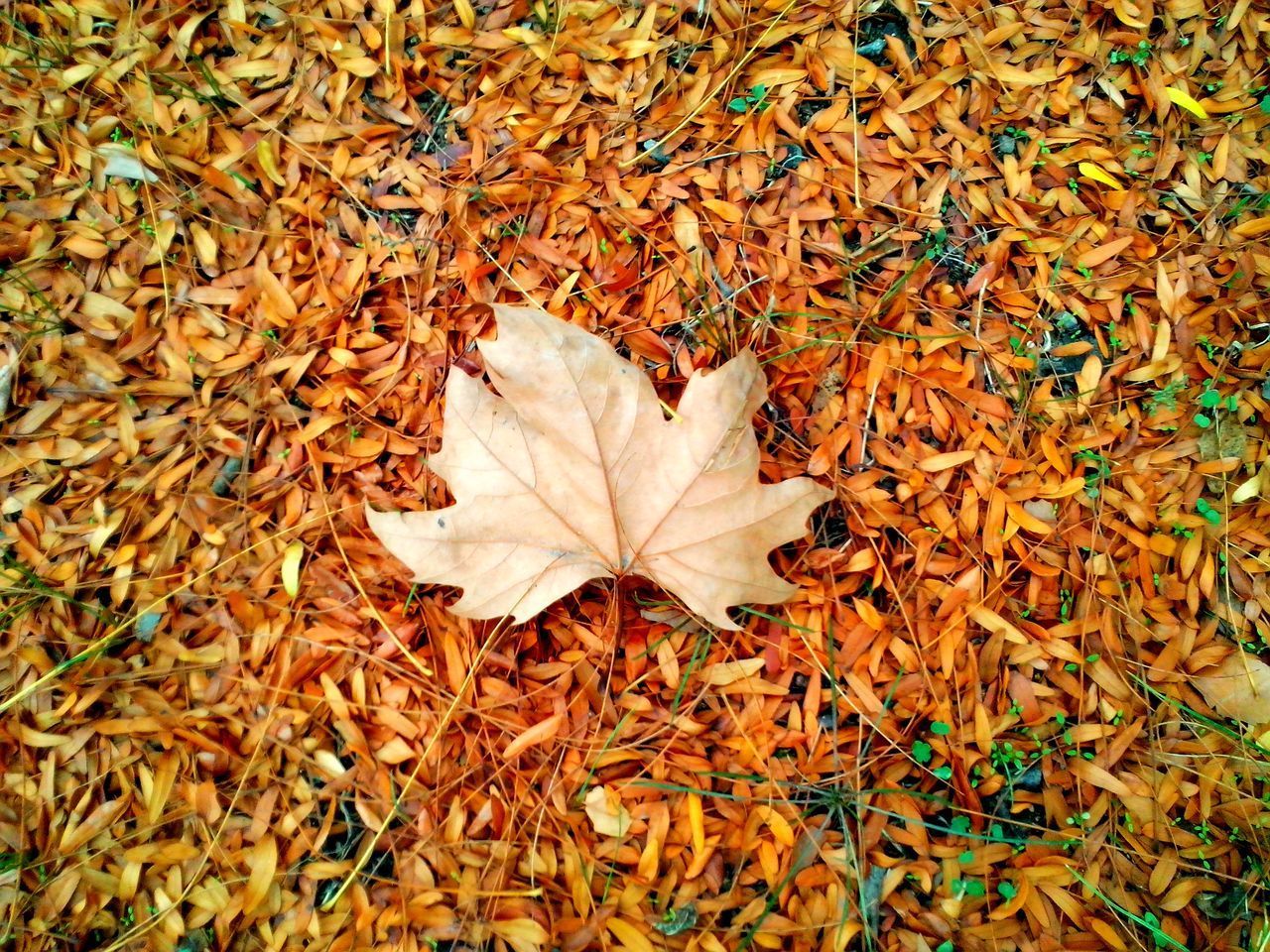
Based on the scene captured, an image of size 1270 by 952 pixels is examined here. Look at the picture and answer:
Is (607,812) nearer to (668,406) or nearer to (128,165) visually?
(668,406)

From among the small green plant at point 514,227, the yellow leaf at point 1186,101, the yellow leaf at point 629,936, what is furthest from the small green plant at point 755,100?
the yellow leaf at point 629,936

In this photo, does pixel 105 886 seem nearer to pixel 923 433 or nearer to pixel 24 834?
pixel 24 834

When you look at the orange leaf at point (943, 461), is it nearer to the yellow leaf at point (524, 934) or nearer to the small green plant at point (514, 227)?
the small green plant at point (514, 227)

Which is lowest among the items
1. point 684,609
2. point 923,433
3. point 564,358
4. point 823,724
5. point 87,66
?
point 823,724

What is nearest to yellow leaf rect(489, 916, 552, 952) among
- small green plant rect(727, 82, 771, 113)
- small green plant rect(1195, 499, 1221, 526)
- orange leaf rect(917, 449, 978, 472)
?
orange leaf rect(917, 449, 978, 472)

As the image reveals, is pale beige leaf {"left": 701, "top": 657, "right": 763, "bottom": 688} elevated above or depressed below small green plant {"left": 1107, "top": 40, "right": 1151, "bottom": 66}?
below

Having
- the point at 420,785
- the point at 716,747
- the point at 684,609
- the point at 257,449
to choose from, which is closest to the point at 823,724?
the point at 716,747

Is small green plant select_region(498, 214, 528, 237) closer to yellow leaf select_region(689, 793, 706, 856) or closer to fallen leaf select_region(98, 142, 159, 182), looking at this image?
fallen leaf select_region(98, 142, 159, 182)

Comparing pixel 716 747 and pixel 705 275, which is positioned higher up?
pixel 705 275
